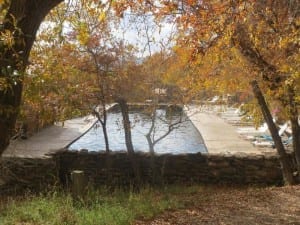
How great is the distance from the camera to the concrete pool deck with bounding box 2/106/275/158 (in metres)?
13.2

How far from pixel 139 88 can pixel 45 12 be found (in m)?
7.82

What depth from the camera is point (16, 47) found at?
10.3ft

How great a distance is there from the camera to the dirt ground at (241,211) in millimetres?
5746

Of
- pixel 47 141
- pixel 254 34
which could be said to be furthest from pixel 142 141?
pixel 254 34

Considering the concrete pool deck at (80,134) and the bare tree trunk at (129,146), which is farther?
the concrete pool deck at (80,134)

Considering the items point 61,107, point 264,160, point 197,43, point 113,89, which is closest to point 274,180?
point 264,160

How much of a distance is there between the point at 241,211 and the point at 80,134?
40.6 ft

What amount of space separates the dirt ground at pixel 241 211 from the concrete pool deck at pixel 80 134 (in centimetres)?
479

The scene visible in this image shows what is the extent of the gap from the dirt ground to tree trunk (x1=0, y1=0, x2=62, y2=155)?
2.95 metres

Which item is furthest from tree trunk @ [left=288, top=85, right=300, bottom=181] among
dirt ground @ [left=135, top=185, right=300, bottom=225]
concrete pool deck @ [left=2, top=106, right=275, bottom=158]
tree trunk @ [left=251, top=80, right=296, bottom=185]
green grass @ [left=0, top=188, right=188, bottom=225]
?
green grass @ [left=0, top=188, right=188, bottom=225]

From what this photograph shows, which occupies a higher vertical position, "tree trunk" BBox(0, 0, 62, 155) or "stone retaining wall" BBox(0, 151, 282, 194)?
"tree trunk" BBox(0, 0, 62, 155)

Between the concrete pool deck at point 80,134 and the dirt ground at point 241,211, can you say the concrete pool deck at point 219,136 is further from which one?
the dirt ground at point 241,211

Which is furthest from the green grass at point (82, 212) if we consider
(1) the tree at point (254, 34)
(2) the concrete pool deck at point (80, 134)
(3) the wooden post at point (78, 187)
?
(2) the concrete pool deck at point (80, 134)

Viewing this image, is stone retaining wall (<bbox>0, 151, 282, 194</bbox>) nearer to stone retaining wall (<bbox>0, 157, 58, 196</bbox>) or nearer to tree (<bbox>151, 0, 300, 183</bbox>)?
stone retaining wall (<bbox>0, 157, 58, 196</bbox>)
